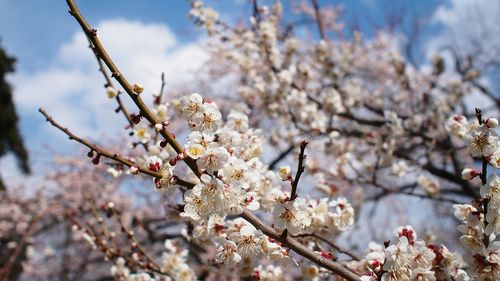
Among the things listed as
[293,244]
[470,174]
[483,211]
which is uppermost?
[470,174]

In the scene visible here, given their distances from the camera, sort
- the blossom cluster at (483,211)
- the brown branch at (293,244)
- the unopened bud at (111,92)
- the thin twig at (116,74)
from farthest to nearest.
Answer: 1. the unopened bud at (111,92)
2. the blossom cluster at (483,211)
3. the brown branch at (293,244)
4. the thin twig at (116,74)

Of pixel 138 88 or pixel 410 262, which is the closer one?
pixel 138 88

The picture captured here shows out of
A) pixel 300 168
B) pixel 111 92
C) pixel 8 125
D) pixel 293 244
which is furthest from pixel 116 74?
pixel 8 125

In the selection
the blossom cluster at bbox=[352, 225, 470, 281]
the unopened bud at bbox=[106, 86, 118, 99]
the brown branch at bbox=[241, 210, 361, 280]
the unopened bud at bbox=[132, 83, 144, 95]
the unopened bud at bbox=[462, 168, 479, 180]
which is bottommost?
the brown branch at bbox=[241, 210, 361, 280]

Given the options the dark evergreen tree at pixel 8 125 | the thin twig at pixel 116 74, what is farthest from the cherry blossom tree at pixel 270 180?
the dark evergreen tree at pixel 8 125

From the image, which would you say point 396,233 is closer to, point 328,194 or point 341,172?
point 328,194

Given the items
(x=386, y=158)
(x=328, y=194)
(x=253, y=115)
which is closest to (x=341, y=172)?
(x=386, y=158)

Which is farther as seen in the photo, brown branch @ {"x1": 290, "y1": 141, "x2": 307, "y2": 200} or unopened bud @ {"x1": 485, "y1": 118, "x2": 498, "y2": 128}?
unopened bud @ {"x1": 485, "y1": 118, "x2": 498, "y2": 128}

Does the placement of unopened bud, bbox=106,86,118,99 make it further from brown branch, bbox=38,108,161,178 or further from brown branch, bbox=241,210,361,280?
brown branch, bbox=241,210,361,280

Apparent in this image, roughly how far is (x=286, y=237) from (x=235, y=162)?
0.38 metres

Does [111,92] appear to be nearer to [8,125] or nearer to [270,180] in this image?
[270,180]

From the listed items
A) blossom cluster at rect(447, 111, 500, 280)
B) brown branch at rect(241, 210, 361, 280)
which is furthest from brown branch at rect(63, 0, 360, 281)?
blossom cluster at rect(447, 111, 500, 280)

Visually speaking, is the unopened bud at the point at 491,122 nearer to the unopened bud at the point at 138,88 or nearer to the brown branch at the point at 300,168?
the brown branch at the point at 300,168

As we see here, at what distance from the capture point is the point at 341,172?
4.84 metres
